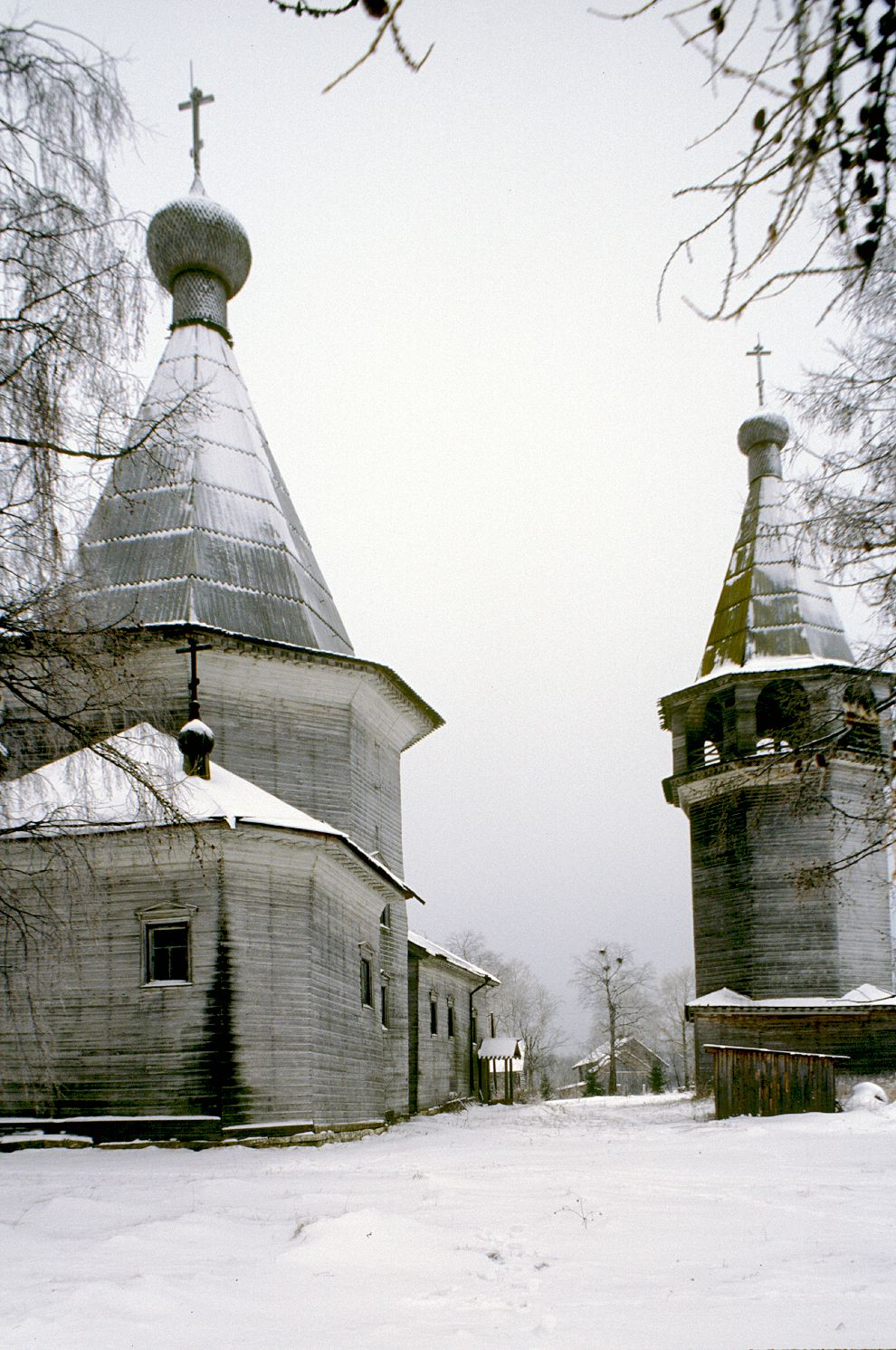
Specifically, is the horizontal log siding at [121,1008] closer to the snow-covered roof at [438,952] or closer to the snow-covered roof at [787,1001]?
the snow-covered roof at [438,952]

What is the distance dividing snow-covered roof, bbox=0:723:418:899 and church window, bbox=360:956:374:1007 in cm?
149

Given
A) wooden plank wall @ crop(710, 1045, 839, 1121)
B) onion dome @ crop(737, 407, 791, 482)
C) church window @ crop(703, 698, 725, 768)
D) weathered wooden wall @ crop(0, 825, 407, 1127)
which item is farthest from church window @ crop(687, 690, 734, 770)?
weathered wooden wall @ crop(0, 825, 407, 1127)

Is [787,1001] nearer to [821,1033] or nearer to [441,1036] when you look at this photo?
[821,1033]

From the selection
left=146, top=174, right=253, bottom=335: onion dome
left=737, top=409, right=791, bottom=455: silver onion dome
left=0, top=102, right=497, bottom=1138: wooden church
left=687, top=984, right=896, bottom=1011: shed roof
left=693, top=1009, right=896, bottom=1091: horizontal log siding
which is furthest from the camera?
left=737, top=409, right=791, bottom=455: silver onion dome

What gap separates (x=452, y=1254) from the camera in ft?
25.4

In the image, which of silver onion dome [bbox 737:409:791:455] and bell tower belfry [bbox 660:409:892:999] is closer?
bell tower belfry [bbox 660:409:892:999]

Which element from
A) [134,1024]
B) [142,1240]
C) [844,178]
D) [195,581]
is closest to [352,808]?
[195,581]

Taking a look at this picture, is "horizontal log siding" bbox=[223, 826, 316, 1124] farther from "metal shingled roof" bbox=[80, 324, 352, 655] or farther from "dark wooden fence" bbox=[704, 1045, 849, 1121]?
"dark wooden fence" bbox=[704, 1045, 849, 1121]

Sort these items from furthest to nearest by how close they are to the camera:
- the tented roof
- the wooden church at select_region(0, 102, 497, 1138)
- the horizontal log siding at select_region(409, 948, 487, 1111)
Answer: the tented roof → the horizontal log siding at select_region(409, 948, 487, 1111) → the wooden church at select_region(0, 102, 497, 1138)

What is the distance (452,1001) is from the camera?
32.8m

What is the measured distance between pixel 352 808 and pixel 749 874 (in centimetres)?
1037

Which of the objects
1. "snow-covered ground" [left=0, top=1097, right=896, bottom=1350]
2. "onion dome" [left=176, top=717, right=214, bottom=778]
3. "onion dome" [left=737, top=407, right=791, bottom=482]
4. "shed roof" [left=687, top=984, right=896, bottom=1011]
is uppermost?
"onion dome" [left=737, top=407, right=791, bottom=482]

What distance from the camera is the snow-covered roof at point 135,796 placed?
9461 mm

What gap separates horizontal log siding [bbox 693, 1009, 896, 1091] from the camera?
24906 mm
